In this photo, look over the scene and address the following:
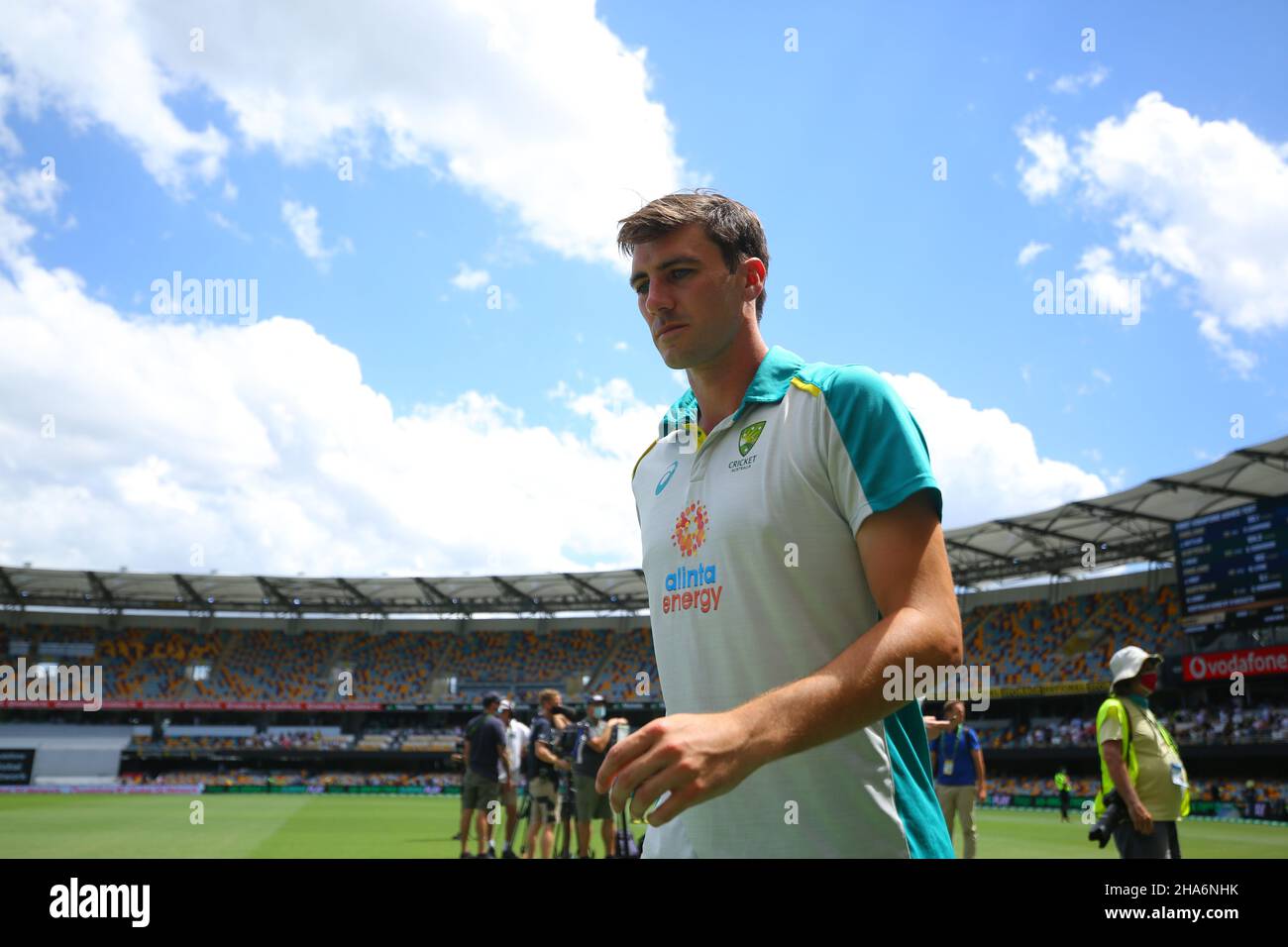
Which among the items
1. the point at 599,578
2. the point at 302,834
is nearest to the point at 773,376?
the point at 302,834

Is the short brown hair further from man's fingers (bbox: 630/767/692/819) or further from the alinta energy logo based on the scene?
man's fingers (bbox: 630/767/692/819)

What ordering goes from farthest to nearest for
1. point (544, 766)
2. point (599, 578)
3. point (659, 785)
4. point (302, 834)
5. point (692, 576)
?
point (599, 578)
point (302, 834)
point (544, 766)
point (692, 576)
point (659, 785)

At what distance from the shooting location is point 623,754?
105 centimetres

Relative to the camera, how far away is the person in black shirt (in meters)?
12.5

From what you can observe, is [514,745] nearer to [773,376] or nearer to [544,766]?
[544,766]

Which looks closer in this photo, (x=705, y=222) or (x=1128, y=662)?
(x=705, y=222)

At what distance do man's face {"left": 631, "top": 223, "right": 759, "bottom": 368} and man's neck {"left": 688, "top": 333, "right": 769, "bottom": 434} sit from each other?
0.05 meters

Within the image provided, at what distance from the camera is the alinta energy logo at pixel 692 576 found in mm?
1711

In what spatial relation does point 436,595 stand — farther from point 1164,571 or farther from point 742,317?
point 742,317

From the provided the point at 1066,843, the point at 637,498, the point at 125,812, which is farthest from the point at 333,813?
the point at 637,498

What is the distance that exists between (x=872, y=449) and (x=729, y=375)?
1.78 feet

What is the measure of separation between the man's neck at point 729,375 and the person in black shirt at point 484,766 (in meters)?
11.0

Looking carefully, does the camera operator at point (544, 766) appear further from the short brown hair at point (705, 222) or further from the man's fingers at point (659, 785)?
the man's fingers at point (659, 785)

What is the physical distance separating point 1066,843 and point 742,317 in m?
19.8
